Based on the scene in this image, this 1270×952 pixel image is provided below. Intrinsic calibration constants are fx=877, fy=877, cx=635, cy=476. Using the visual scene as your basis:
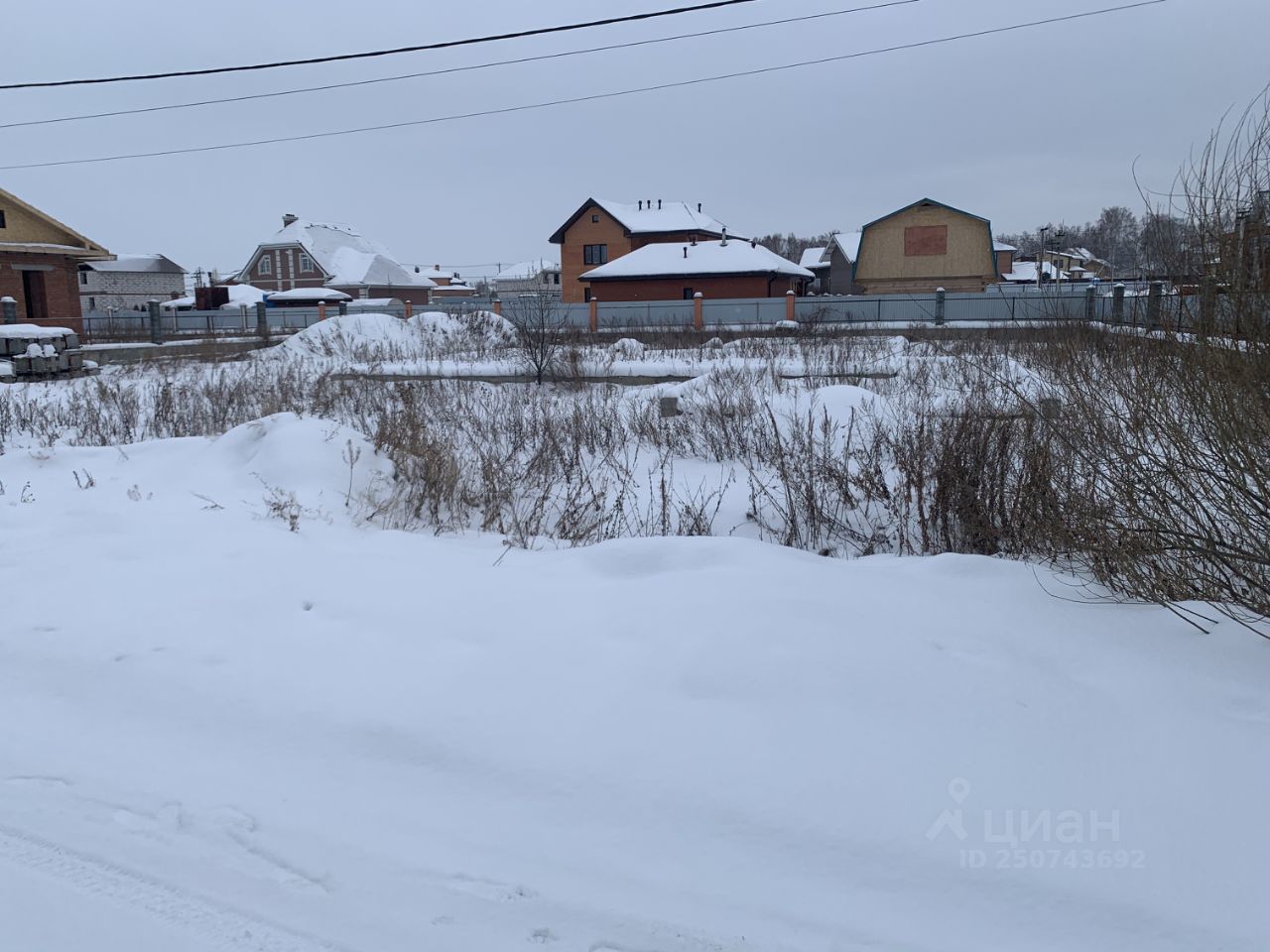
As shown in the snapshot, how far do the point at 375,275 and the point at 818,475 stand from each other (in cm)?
6087

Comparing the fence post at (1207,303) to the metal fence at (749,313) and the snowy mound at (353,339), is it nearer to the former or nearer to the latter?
the snowy mound at (353,339)

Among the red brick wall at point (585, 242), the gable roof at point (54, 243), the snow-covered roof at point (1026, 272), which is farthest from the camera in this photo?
the snow-covered roof at point (1026, 272)

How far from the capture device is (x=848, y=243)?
56.3 metres

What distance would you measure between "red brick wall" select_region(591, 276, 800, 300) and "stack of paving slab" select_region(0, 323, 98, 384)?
96.3ft

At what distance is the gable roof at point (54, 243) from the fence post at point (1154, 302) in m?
33.8

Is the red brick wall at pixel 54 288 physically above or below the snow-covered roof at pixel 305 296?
below

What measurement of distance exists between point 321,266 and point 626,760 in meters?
63.8

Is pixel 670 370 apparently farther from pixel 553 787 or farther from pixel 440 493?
pixel 553 787

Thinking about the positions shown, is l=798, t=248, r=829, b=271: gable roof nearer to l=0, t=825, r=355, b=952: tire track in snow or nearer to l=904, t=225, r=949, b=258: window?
l=904, t=225, r=949, b=258: window

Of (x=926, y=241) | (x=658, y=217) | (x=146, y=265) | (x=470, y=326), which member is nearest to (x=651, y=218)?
(x=658, y=217)

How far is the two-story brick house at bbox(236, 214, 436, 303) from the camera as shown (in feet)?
201

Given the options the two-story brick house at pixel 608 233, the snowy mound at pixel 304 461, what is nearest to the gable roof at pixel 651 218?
the two-story brick house at pixel 608 233

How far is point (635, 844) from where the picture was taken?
2750 mm

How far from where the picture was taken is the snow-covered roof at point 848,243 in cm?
5462
